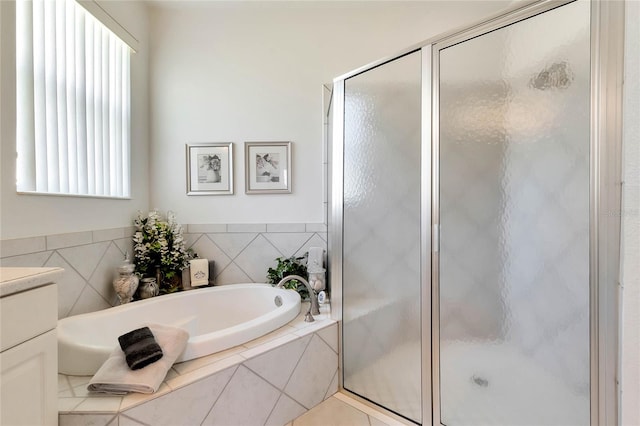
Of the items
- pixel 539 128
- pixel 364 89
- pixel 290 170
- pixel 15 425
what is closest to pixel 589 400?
pixel 539 128

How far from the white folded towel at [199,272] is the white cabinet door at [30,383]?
1.26 meters

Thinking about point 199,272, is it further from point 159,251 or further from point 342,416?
point 342,416

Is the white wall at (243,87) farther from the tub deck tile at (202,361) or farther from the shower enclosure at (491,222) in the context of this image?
the tub deck tile at (202,361)

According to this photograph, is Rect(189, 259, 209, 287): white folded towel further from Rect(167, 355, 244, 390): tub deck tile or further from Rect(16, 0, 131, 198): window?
Rect(167, 355, 244, 390): tub deck tile

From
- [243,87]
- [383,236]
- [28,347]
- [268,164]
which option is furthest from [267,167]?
[28,347]

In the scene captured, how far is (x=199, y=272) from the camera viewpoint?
2.07 meters

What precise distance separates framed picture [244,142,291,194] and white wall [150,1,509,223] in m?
0.05

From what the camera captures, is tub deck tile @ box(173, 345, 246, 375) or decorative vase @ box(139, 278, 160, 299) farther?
decorative vase @ box(139, 278, 160, 299)

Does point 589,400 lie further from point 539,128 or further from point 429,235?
point 539,128

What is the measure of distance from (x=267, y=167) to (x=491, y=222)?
5.50 ft

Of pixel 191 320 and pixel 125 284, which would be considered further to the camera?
pixel 191 320

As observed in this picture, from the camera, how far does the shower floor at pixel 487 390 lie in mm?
943

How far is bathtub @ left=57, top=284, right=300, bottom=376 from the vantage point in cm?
109

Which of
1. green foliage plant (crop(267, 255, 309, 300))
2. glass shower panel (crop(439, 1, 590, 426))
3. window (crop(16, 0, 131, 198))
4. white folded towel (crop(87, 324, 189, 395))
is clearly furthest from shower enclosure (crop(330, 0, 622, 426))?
window (crop(16, 0, 131, 198))
